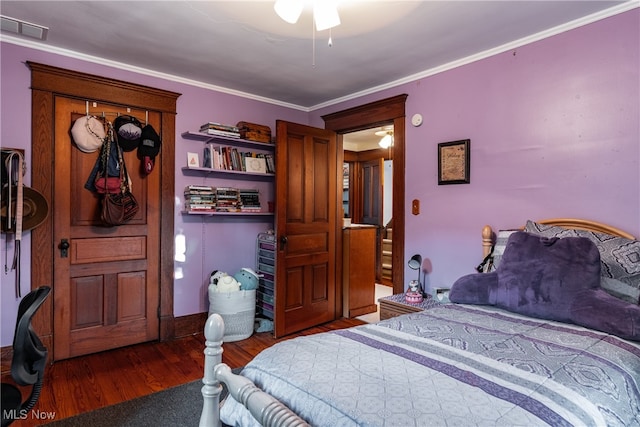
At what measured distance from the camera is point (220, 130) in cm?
349

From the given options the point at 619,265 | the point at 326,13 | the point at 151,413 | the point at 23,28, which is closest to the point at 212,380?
the point at 151,413

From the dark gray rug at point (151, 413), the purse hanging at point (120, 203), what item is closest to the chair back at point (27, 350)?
the dark gray rug at point (151, 413)

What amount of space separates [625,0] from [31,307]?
11.2 ft

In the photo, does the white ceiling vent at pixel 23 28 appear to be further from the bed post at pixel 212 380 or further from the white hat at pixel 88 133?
the bed post at pixel 212 380

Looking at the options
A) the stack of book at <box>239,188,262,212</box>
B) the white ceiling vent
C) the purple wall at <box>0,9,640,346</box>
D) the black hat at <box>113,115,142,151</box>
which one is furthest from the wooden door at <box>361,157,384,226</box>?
the white ceiling vent

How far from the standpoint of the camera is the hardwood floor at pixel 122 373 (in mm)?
2260

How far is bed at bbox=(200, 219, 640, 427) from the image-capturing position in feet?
3.33

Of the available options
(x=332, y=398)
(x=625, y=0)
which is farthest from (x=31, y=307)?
(x=625, y=0)

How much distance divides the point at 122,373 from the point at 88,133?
74.1 inches

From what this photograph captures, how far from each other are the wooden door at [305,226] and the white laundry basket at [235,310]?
28 cm

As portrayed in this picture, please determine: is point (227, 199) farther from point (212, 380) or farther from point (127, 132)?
point (212, 380)

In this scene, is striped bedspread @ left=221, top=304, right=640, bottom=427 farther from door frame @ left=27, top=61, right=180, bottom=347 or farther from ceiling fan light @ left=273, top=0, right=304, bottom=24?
door frame @ left=27, top=61, right=180, bottom=347

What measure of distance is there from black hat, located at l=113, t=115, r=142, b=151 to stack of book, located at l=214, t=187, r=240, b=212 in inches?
31.8

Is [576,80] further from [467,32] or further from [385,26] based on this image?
[385,26]
